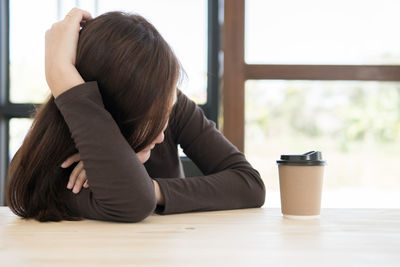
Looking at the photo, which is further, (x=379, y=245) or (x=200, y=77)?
(x=200, y=77)

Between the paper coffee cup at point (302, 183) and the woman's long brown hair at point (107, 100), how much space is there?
0.29 meters

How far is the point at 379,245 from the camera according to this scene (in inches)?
27.1

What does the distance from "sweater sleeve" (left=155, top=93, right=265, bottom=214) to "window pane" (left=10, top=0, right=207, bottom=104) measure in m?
1.06

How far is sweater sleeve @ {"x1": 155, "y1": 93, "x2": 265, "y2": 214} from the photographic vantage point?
3.34 ft

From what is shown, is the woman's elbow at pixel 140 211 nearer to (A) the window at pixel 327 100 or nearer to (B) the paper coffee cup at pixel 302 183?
(B) the paper coffee cup at pixel 302 183

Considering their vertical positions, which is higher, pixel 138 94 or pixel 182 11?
pixel 182 11

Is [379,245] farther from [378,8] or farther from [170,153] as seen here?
[378,8]

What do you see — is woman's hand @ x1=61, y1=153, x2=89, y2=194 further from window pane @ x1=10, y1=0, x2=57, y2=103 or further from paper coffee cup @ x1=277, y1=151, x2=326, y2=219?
window pane @ x1=10, y1=0, x2=57, y2=103

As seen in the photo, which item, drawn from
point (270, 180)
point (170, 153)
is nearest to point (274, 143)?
point (270, 180)

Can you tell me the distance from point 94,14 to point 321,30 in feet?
3.90

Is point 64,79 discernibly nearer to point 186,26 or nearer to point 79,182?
point 79,182

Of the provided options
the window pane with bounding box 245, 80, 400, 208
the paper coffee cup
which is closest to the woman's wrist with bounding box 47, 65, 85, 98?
the paper coffee cup

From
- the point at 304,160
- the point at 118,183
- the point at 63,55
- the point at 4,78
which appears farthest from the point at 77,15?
the point at 4,78

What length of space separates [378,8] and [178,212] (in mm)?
1895
